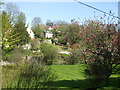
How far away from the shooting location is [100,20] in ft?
17.5

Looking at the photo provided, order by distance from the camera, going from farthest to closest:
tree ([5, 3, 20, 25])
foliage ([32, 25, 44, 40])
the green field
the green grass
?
foliage ([32, 25, 44, 40])
tree ([5, 3, 20, 25])
the green grass
the green field

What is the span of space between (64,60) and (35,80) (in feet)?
34.3

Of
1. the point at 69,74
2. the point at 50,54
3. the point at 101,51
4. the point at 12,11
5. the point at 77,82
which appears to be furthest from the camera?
the point at 12,11

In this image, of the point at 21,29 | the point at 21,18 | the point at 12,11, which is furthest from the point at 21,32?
the point at 12,11

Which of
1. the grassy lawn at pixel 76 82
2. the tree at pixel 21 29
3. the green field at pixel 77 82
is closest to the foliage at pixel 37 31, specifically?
the tree at pixel 21 29

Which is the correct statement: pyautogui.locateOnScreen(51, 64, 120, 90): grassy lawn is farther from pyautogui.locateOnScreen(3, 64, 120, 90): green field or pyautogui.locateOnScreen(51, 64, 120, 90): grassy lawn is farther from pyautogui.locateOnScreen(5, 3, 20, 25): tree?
pyautogui.locateOnScreen(5, 3, 20, 25): tree

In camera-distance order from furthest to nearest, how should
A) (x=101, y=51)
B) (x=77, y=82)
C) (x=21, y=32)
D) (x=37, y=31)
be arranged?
1. (x=37, y=31)
2. (x=21, y=32)
3. (x=77, y=82)
4. (x=101, y=51)

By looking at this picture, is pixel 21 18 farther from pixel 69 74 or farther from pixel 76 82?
pixel 76 82

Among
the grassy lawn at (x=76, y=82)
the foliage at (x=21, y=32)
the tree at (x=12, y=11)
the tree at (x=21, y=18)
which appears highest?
the tree at (x=12, y=11)

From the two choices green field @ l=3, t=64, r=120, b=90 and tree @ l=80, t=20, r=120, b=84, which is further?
green field @ l=3, t=64, r=120, b=90

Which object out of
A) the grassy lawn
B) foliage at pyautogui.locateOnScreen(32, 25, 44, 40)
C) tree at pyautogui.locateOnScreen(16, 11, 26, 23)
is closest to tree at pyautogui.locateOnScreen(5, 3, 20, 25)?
tree at pyautogui.locateOnScreen(16, 11, 26, 23)

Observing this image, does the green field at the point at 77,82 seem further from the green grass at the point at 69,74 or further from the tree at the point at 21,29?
the tree at the point at 21,29

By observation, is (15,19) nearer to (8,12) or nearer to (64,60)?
(8,12)

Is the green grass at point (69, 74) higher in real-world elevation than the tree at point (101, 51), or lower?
lower
